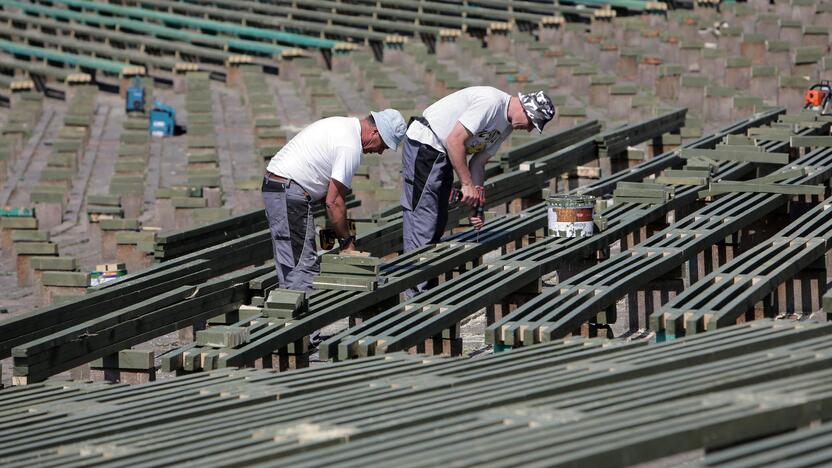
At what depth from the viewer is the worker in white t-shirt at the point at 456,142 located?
363 inches

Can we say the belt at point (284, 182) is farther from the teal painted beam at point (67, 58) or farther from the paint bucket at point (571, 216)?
the teal painted beam at point (67, 58)

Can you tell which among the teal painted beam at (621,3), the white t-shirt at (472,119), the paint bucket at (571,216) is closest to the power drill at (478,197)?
the white t-shirt at (472,119)

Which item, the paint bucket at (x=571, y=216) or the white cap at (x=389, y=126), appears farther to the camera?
the paint bucket at (x=571, y=216)

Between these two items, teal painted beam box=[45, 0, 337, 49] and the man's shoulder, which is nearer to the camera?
the man's shoulder

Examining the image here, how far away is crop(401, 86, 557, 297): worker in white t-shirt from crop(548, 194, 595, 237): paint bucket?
541 mm

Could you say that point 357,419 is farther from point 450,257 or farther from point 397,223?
point 397,223

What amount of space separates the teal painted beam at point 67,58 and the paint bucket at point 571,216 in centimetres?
1521

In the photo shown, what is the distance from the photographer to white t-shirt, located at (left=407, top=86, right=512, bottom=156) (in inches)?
363

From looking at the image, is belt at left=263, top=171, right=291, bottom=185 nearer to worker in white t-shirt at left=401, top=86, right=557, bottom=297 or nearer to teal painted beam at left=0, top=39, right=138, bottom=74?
worker in white t-shirt at left=401, top=86, right=557, bottom=297

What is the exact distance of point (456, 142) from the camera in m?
9.26

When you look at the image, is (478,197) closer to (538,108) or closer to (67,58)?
(538,108)

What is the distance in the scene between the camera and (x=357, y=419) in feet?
18.2

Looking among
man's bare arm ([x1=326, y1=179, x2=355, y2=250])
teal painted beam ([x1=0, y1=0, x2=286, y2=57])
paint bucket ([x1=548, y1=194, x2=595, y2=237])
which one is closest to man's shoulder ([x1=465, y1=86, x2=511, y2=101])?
paint bucket ([x1=548, y1=194, x2=595, y2=237])

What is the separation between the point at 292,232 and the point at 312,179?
361mm
